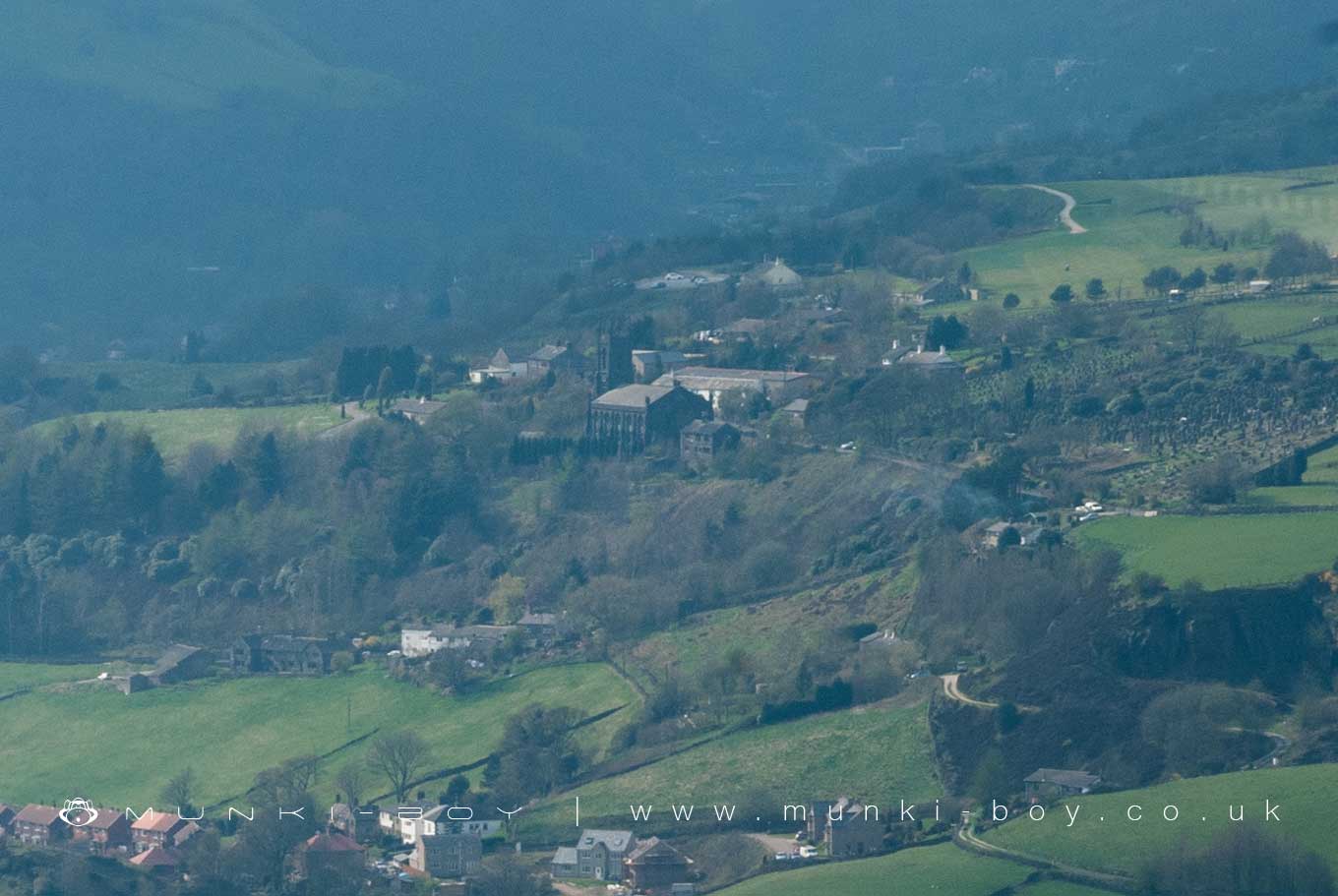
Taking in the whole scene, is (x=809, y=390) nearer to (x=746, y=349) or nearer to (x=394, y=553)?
(x=746, y=349)

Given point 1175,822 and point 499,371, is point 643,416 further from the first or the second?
point 1175,822

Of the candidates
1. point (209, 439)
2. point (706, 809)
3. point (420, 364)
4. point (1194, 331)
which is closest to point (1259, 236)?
point (1194, 331)

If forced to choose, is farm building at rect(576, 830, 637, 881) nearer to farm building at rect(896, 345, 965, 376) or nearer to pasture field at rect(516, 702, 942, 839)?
pasture field at rect(516, 702, 942, 839)

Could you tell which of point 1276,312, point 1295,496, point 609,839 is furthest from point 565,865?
point 1276,312

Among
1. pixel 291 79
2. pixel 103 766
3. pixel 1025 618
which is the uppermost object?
pixel 291 79

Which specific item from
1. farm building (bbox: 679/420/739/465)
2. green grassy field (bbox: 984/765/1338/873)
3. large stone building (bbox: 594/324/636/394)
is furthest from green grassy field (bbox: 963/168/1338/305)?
green grassy field (bbox: 984/765/1338/873)

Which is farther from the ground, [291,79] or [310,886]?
[291,79]
